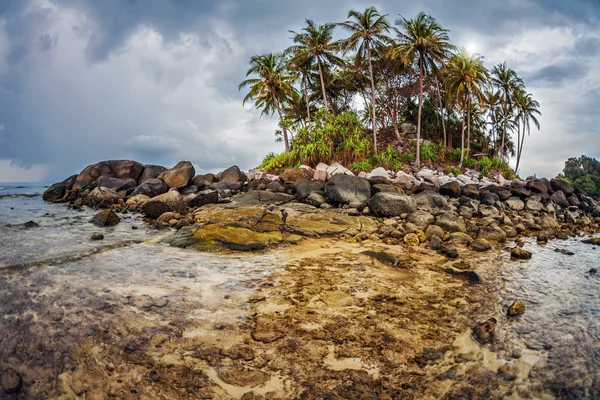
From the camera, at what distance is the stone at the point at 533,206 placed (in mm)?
15930

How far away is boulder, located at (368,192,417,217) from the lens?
11875 millimetres

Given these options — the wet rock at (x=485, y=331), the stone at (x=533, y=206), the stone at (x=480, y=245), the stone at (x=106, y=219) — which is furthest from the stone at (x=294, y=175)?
the wet rock at (x=485, y=331)

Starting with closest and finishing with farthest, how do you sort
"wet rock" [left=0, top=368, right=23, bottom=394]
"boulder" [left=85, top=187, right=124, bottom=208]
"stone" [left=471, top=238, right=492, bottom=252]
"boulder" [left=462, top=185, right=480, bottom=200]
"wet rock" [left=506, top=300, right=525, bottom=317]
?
"wet rock" [left=0, top=368, right=23, bottom=394] < "wet rock" [left=506, top=300, right=525, bottom=317] < "stone" [left=471, top=238, right=492, bottom=252] < "boulder" [left=462, top=185, right=480, bottom=200] < "boulder" [left=85, top=187, right=124, bottom=208]

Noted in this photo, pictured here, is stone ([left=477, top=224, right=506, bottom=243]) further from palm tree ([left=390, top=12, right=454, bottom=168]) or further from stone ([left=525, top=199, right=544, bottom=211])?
palm tree ([left=390, top=12, right=454, bottom=168])

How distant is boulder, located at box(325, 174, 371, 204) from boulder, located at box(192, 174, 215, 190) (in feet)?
28.3

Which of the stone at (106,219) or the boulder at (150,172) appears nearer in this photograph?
the stone at (106,219)

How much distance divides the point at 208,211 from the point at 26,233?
18.8ft

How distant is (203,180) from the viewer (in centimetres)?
1959

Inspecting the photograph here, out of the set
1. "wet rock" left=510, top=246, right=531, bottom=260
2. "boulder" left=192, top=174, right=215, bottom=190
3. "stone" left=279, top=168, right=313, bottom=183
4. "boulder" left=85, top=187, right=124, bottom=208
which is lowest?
"wet rock" left=510, top=246, right=531, bottom=260

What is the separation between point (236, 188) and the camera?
1914cm

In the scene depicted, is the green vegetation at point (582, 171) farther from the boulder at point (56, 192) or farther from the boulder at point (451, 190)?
the boulder at point (56, 192)

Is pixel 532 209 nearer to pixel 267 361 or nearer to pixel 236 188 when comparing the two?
pixel 236 188

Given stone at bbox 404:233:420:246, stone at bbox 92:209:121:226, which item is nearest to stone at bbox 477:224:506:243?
stone at bbox 404:233:420:246

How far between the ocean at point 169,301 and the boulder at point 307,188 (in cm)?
788
